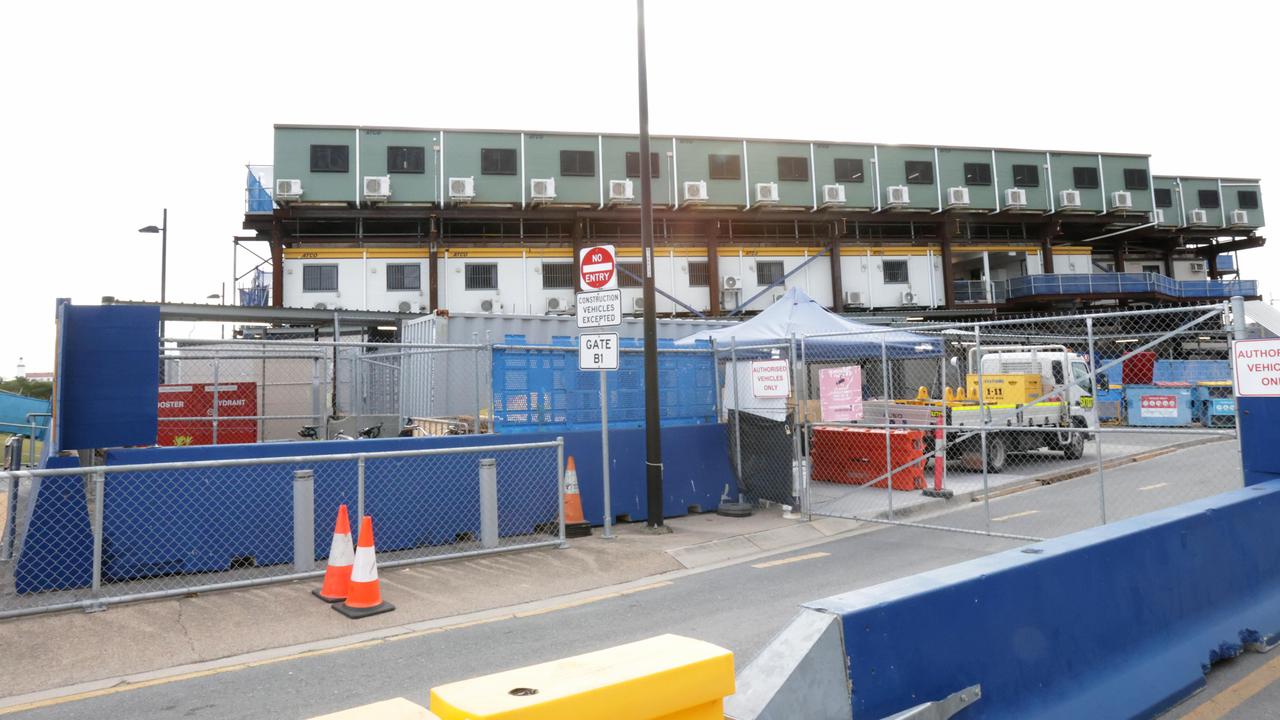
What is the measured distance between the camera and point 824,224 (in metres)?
41.7

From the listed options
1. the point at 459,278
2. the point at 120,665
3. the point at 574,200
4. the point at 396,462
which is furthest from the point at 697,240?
the point at 120,665

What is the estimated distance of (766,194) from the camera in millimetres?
39094

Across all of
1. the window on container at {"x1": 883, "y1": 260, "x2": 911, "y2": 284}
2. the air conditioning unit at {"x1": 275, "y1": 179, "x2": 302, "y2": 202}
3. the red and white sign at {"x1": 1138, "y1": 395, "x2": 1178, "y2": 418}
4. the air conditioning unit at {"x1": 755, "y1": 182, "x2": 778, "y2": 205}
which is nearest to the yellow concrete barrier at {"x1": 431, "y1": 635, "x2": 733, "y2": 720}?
the red and white sign at {"x1": 1138, "y1": 395, "x2": 1178, "y2": 418}

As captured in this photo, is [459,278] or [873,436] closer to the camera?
[873,436]

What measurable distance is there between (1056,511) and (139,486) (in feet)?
39.6

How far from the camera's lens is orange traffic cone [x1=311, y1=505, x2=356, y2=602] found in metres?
7.11

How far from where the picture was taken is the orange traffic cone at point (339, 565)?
711 centimetres

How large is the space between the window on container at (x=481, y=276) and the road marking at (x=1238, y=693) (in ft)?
112

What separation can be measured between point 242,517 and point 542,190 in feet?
96.9

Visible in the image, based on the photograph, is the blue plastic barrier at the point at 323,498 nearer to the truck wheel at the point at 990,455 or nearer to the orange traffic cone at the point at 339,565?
the orange traffic cone at the point at 339,565

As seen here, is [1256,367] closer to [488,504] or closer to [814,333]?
[488,504]

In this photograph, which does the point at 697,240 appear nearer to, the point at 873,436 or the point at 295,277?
the point at 295,277

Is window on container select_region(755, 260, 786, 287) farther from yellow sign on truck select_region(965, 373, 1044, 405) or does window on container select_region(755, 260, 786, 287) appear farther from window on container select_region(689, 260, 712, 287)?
yellow sign on truck select_region(965, 373, 1044, 405)

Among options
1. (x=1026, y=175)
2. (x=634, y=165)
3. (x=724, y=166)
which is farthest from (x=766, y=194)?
(x=1026, y=175)
